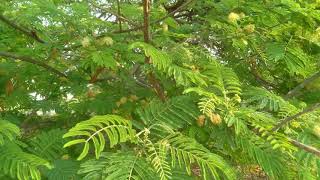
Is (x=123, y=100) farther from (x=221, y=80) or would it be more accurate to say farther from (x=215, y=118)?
→ (x=215, y=118)

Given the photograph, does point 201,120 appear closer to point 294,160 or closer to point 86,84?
point 294,160

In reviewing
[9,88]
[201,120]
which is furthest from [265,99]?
[9,88]

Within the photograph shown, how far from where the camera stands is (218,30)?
98.1 inches

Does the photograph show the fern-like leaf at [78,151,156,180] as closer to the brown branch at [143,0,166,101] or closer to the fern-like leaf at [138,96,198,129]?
the fern-like leaf at [138,96,198,129]

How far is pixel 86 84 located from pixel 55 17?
590mm

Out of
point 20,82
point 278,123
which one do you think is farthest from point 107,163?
point 20,82

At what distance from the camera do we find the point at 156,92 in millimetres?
2205

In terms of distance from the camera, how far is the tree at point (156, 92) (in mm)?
1434

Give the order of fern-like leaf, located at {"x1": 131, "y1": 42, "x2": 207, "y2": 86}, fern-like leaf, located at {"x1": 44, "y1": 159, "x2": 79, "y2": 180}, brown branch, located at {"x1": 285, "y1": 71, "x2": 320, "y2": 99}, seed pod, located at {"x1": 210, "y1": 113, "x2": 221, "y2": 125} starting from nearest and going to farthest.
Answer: seed pod, located at {"x1": 210, "y1": 113, "x2": 221, "y2": 125} < fern-like leaf, located at {"x1": 131, "y1": 42, "x2": 207, "y2": 86} < fern-like leaf, located at {"x1": 44, "y1": 159, "x2": 79, "y2": 180} < brown branch, located at {"x1": 285, "y1": 71, "x2": 320, "y2": 99}

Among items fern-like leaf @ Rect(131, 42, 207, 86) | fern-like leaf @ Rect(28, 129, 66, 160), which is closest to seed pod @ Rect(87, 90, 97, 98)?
fern-like leaf @ Rect(28, 129, 66, 160)

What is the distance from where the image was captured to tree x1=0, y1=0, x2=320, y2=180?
4.70 ft

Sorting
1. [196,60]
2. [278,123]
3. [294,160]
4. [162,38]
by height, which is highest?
[162,38]

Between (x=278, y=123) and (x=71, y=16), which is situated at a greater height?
(x=71, y=16)

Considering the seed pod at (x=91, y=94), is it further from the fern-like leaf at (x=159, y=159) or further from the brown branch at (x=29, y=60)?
the fern-like leaf at (x=159, y=159)
